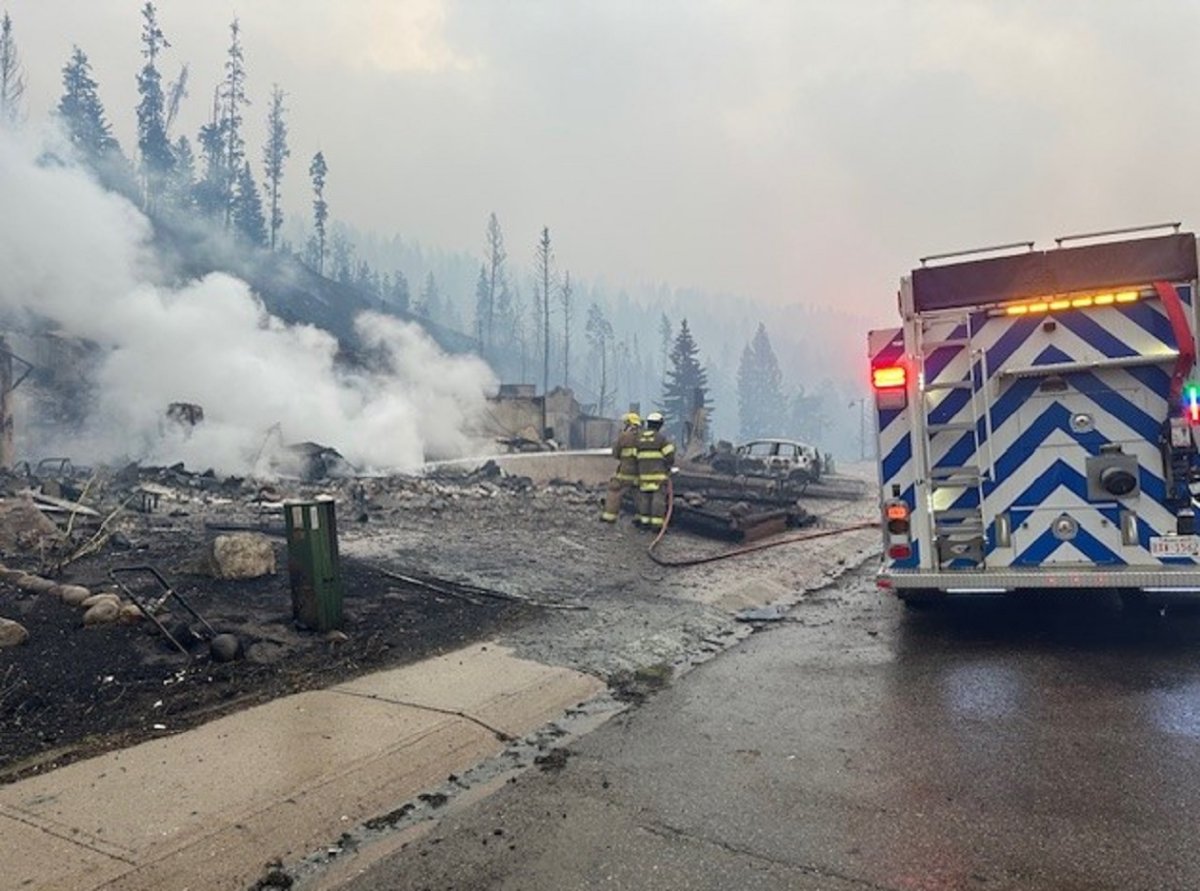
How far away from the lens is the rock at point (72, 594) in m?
5.85

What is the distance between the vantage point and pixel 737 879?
109 inches

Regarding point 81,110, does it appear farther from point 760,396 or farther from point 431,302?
point 760,396

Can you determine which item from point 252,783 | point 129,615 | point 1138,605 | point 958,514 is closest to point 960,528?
point 958,514

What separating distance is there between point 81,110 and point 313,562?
2851 inches

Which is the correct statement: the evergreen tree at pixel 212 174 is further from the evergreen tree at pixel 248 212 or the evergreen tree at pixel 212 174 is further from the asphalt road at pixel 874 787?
the asphalt road at pixel 874 787

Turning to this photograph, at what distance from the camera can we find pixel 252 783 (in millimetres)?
3479

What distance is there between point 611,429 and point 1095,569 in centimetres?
4080

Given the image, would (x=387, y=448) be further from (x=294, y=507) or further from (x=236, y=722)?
(x=236, y=722)

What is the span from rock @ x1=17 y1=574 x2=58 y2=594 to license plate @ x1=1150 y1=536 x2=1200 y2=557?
26.5 ft

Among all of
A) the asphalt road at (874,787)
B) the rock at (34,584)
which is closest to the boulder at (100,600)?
the rock at (34,584)

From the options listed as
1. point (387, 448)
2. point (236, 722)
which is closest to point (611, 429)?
point (387, 448)

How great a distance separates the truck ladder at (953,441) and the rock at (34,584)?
6.75 m

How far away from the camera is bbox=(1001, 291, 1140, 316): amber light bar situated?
18.1 ft

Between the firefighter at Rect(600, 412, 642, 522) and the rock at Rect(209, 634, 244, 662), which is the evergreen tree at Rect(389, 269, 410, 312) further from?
the rock at Rect(209, 634, 244, 662)
